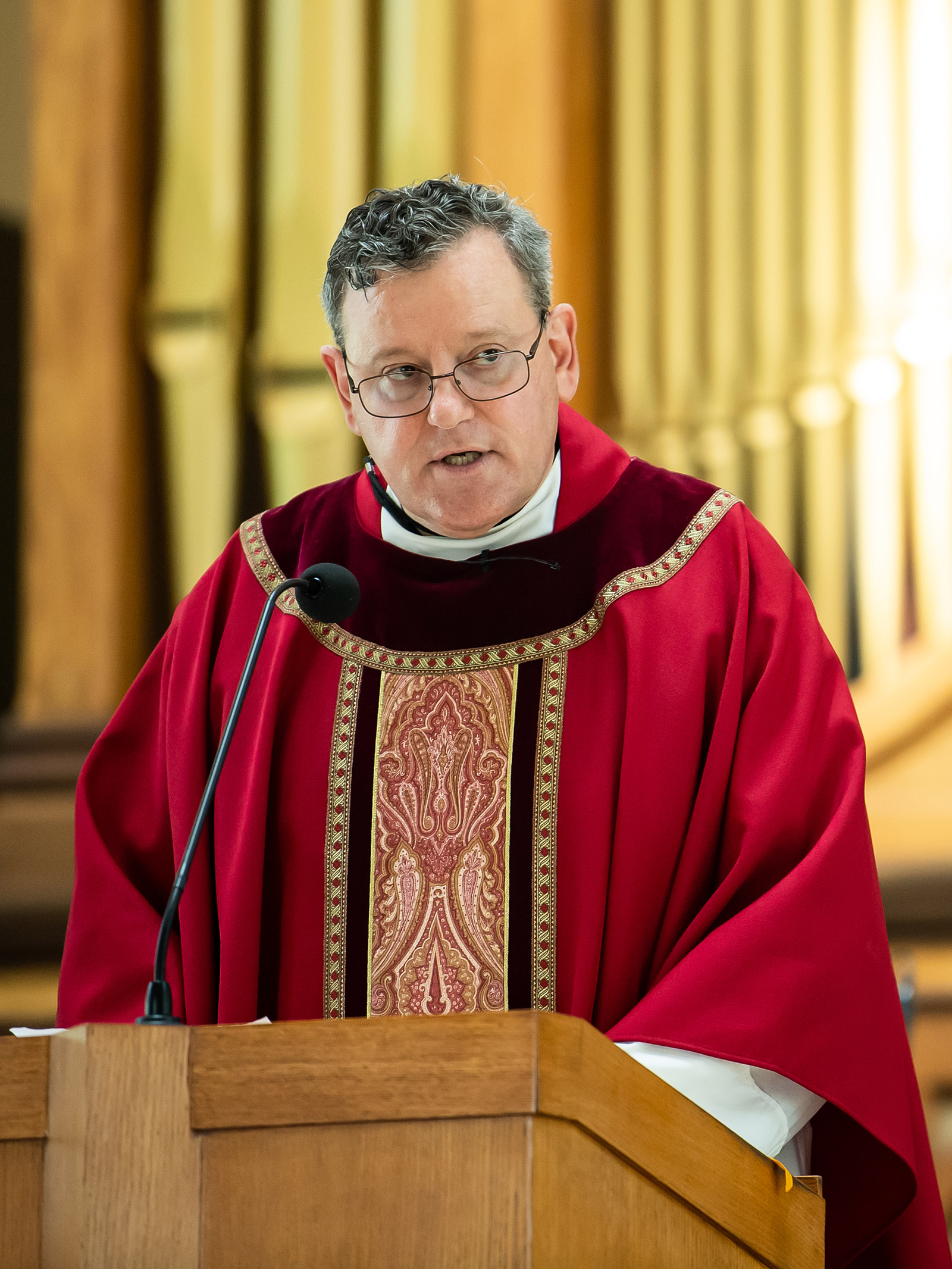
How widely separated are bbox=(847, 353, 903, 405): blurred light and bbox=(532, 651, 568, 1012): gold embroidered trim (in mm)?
2252

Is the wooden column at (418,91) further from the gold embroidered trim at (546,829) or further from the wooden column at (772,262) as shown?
the gold embroidered trim at (546,829)

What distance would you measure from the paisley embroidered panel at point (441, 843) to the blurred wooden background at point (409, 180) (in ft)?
6.50

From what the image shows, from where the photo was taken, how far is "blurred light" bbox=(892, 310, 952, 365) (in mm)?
4277

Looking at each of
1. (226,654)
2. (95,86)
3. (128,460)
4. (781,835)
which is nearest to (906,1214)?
(781,835)

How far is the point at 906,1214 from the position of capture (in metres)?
2.08

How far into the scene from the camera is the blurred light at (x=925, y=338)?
428 centimetres

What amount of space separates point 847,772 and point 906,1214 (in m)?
0.53

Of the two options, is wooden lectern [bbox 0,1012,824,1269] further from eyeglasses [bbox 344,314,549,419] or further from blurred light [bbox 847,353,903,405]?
blurred light [bbox 847,353,903,405]

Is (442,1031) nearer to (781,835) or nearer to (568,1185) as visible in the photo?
(568,1185)

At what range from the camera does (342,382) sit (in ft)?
7.77

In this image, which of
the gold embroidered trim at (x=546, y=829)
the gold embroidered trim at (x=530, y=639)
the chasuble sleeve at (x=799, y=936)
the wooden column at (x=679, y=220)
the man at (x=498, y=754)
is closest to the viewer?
the chasuble sleeve at (x=799, y=936)

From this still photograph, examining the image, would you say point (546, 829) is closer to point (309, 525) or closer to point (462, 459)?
point (462, 459)

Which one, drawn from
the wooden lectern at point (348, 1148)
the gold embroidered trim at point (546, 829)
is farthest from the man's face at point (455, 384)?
the wooden lectern at point (348, 1148)

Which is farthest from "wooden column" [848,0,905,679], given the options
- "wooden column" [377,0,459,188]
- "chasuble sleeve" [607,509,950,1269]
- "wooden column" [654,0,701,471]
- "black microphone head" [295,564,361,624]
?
"black microphone head" [295,564,361,624]
